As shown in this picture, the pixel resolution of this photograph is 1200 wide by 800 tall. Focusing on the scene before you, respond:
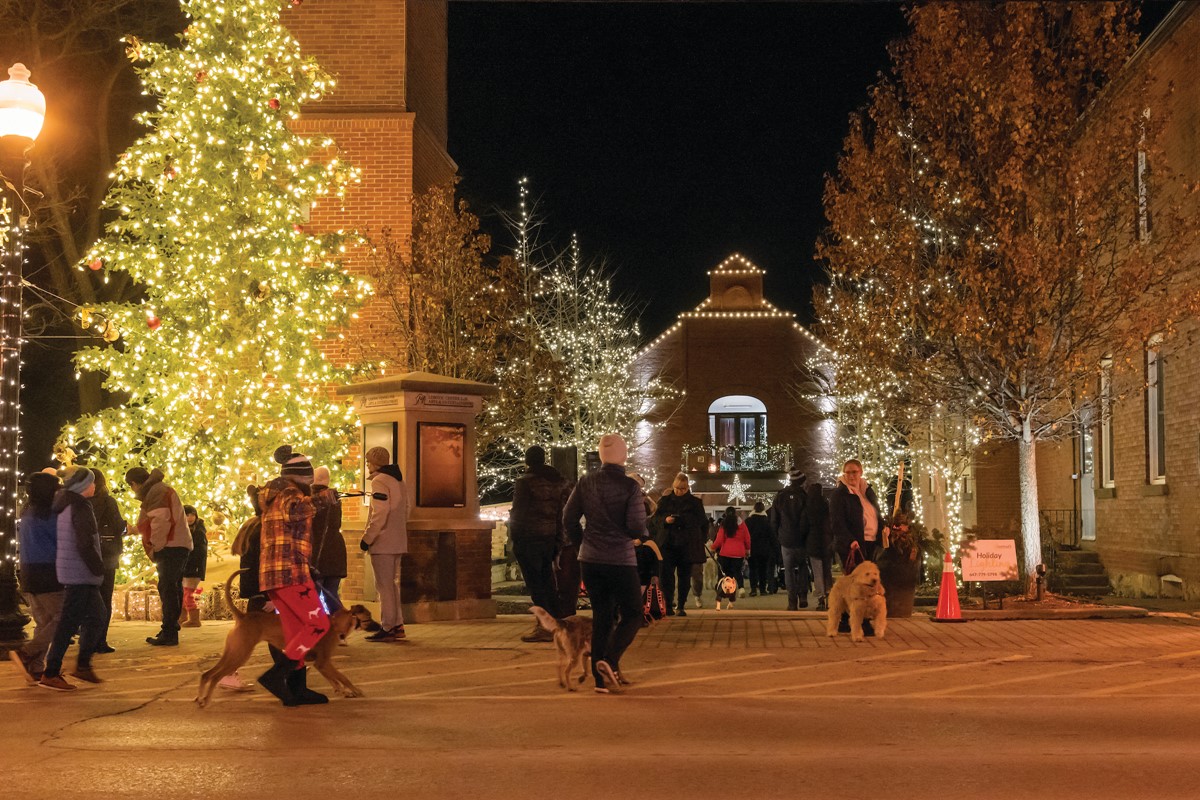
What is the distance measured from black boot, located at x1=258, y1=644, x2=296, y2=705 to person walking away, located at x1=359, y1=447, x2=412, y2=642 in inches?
154

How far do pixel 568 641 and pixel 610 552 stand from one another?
2.69 ft

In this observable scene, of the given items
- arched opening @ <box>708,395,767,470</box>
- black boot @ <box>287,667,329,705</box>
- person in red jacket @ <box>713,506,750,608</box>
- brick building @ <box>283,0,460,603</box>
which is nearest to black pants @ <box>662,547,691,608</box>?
person in red jacket @ <box>713,506,750,608</box>

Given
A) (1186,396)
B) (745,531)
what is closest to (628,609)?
(745,531)

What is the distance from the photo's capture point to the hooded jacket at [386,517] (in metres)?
13.2

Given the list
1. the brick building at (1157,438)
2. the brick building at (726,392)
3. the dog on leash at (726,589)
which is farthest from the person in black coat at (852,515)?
the brick building at (726,392)

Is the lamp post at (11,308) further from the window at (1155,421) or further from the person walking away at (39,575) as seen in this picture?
the window at (1155,421)

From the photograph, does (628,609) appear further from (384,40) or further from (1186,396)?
(384,40)

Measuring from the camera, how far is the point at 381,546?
13258mm

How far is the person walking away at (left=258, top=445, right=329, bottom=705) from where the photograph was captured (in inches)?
354

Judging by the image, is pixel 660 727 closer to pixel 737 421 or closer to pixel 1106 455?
pixel 1106 455

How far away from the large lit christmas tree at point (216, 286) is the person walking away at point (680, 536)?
16.5 ft

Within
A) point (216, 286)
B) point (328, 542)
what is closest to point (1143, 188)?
point (216, 286)

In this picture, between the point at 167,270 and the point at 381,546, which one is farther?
the point at 167,270

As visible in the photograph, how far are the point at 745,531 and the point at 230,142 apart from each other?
9.37 metres
